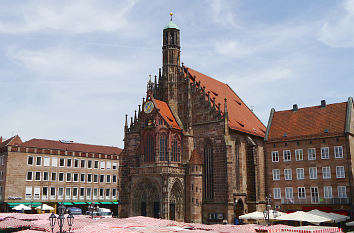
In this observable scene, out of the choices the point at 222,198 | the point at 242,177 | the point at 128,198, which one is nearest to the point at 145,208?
the point at 128,198

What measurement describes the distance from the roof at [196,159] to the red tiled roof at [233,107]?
599 cm

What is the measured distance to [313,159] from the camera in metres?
51.5

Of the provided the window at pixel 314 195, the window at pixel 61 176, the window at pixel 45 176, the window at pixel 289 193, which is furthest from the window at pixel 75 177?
the window at pixel 314 195

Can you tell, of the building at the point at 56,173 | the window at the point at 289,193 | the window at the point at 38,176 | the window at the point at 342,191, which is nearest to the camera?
the window at the point at 342,191

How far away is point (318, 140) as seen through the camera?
51.7m

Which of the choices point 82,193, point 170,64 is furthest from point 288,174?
point 82,193

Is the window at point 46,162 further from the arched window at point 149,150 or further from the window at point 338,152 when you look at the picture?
the window at point 338,152

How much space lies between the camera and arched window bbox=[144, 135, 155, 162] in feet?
176

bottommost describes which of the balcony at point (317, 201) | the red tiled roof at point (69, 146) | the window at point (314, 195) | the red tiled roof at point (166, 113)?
the balcony at point (317, 201)

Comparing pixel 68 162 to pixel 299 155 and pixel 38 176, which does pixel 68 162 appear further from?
pixel 299 155

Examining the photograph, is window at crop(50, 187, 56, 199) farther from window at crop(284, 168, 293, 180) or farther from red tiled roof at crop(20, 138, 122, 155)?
window at crop(284, 168, 293, 180)

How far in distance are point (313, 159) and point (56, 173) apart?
155 ft

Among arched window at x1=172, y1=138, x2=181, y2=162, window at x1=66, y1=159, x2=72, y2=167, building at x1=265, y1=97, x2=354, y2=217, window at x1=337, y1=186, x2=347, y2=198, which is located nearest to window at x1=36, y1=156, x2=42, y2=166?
window at x1=66, y1=159, x2=72, y2=167

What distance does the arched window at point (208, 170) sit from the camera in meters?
52.9
